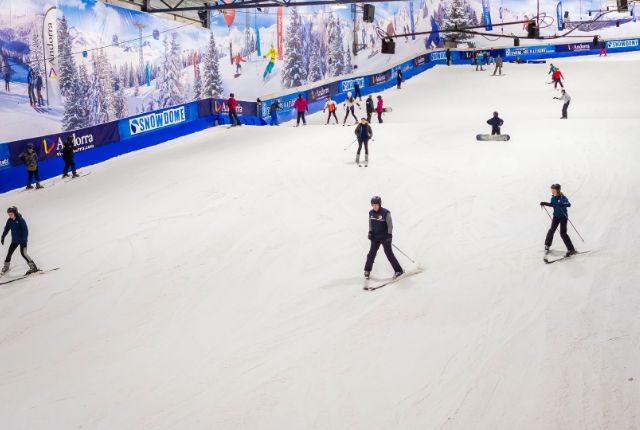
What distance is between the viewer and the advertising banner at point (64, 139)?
18172 millimetres

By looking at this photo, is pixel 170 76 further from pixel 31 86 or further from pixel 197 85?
pixel 31 86

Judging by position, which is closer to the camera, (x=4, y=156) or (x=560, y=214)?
(x=560, y=214)

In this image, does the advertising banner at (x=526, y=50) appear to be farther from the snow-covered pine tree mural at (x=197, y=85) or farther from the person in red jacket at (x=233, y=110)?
the person in red jacket at (x=233, y=110)

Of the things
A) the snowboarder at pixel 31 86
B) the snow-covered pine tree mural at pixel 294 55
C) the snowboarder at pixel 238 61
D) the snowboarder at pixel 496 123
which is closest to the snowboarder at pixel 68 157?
the snowboarder at pixel 31 86

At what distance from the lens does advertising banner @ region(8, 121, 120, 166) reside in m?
18.2

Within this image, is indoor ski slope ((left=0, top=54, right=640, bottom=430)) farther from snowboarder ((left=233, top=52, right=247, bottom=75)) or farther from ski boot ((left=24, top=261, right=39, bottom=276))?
snowboarder ((left=233, top=52, right=247, bottom=75))

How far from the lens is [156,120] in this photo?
76.5 feet

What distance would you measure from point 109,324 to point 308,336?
305cm

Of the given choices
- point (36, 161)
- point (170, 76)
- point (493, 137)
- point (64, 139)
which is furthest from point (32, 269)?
point (170, 76)

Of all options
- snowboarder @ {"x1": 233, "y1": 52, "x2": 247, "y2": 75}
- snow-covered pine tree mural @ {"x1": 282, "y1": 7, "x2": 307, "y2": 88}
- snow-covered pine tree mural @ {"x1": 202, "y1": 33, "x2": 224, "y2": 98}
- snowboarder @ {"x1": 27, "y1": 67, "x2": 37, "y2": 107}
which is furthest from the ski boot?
snow-covered pine tree mural @ {"x1": 282, "y1": 7, "x2": 307, "y2": 88}

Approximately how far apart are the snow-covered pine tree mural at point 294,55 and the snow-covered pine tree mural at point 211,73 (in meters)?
5.48

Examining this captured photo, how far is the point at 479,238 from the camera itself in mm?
11484

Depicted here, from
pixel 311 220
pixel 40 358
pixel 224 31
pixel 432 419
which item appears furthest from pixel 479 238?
pixel 224 31

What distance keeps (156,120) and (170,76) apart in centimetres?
600
